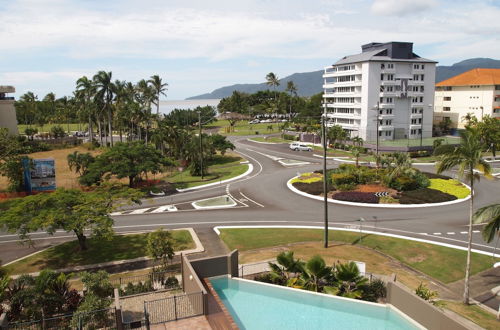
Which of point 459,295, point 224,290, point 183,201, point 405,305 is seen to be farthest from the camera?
point 183,201

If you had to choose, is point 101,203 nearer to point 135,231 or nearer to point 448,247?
point 135,231

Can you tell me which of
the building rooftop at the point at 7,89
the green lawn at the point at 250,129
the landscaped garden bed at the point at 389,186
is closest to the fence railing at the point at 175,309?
the landscaped garden bed at the point at 389,186

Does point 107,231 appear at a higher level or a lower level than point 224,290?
higher

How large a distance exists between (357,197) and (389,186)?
228 inches

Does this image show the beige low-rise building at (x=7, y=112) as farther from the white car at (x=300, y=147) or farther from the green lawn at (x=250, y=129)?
the white car at (x=300, y=147)

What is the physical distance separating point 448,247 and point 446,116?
290 feet

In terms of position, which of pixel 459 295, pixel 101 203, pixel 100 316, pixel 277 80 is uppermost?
pixel 277 80

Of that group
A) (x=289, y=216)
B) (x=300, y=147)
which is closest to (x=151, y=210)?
Result: (x=289, y=216)

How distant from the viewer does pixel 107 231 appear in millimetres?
26641

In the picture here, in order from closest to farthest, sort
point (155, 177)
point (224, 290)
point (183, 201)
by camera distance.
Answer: point (224, 290)
point (183, 201)
point (155, 177)

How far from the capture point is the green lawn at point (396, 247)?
1041 inches

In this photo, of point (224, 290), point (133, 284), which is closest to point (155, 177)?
point (133, 284)

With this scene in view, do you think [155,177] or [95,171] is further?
[155,177]

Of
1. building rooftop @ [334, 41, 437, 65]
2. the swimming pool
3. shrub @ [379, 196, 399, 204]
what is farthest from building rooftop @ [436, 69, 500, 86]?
the swimming pool
